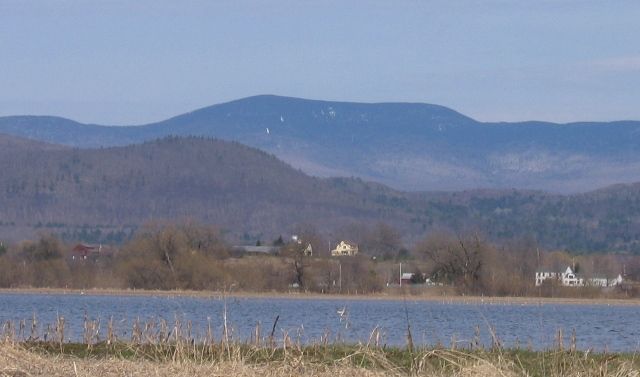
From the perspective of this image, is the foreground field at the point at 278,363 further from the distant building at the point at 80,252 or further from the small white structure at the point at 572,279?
the distant building at the point at 80,252

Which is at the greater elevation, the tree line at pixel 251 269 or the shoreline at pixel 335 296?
the tree line at pixel 251 269

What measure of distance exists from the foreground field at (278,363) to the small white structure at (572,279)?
275 ft

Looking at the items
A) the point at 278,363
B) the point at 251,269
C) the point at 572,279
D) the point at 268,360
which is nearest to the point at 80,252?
the point at 251,269

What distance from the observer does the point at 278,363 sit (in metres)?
22.0

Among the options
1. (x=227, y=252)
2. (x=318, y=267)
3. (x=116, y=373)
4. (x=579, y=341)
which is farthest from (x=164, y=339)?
(x=227, y=252)

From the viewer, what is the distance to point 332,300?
101125mm

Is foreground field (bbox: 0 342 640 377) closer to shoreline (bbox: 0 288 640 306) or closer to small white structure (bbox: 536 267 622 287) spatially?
shoreline (bbox: 0 288 640 306)

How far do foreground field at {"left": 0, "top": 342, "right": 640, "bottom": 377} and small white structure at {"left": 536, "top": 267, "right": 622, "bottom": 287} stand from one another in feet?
275

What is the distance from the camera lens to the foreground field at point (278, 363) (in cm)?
2031

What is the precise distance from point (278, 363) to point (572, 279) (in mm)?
110993

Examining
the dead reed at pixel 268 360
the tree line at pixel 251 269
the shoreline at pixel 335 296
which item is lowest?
the shoreline at pixel 335 296

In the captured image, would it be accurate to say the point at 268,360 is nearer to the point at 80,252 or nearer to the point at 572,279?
the point at 572,279

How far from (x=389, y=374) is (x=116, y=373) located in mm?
3996

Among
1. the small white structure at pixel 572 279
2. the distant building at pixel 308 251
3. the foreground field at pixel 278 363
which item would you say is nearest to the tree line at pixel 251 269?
the distant building at pixel 308 251
